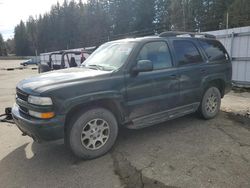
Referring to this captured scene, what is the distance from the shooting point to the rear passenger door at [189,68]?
4484mm

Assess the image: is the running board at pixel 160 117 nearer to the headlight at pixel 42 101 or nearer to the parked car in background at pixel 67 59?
the headlight at pixel 42 101

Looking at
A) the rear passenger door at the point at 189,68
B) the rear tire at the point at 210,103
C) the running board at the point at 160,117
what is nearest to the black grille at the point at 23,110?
the running board at the point at 160,117

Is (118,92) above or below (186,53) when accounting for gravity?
below

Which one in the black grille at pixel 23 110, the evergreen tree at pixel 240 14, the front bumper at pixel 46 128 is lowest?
the front bumper at pixel 46 128

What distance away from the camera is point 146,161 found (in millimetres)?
3463

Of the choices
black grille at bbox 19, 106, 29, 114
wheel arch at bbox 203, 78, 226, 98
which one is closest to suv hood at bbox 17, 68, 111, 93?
black grille at bbox 19, 106, 29, 114

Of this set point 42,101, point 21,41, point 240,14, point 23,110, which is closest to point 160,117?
point 42,101

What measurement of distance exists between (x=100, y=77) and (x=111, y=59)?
72 cm

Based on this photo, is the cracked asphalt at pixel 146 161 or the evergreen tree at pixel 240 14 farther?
the evergreen tree at pixel 240 14

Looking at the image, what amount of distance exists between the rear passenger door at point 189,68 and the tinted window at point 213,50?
27cm

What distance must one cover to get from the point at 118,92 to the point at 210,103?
8.54 feet

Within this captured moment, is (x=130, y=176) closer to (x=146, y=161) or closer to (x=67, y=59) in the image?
(x=146, y=161)

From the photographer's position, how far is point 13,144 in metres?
4.30

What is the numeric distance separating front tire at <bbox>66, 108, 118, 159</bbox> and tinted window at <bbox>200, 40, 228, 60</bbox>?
2.76m
